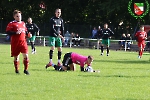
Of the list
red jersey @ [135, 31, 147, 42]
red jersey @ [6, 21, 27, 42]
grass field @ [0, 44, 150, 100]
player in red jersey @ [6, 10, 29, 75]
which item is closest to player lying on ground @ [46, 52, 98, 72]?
grass field @ [0, 44, 150, 100]

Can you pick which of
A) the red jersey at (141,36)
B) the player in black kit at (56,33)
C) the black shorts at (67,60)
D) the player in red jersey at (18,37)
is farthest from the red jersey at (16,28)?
the red jersey at (141,36)

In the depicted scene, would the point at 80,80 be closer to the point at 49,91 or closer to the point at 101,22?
the point at 49,91

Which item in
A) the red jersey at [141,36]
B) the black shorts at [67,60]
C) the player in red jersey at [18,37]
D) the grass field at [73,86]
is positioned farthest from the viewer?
the red jersey at [141,36]

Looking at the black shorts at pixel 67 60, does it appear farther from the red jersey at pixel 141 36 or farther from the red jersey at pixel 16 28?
the red jersey at pixel 141 36

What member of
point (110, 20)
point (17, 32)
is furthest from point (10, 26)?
point (110, 20)

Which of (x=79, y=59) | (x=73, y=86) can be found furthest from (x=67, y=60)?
(x=73, y=86)

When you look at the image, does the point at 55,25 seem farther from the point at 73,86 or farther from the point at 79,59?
the point at 73,86

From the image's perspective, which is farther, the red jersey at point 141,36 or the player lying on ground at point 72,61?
the red jersey at point 141,36

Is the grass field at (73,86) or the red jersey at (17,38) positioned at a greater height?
the red jersey at (17,38)

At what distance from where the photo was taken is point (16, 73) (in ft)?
56.4

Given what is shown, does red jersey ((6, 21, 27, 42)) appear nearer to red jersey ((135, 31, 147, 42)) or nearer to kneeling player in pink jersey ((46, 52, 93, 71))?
kneeling player in pink jersey ((46, 52, 93, 71))

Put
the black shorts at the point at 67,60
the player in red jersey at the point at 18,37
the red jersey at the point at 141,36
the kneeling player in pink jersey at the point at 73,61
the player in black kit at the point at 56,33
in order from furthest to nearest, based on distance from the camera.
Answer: the red jersey at the point at 141,36 < the player in black kit at the point at 56,33 < the black shorts at the point at 67,60 < the kneeling player in pink jersey at the point at 73,61 < the player in red jersey at the point at 18,37

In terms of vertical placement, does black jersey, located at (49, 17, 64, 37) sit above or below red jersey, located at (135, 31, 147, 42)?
above

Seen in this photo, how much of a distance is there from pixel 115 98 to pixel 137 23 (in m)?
51.2
